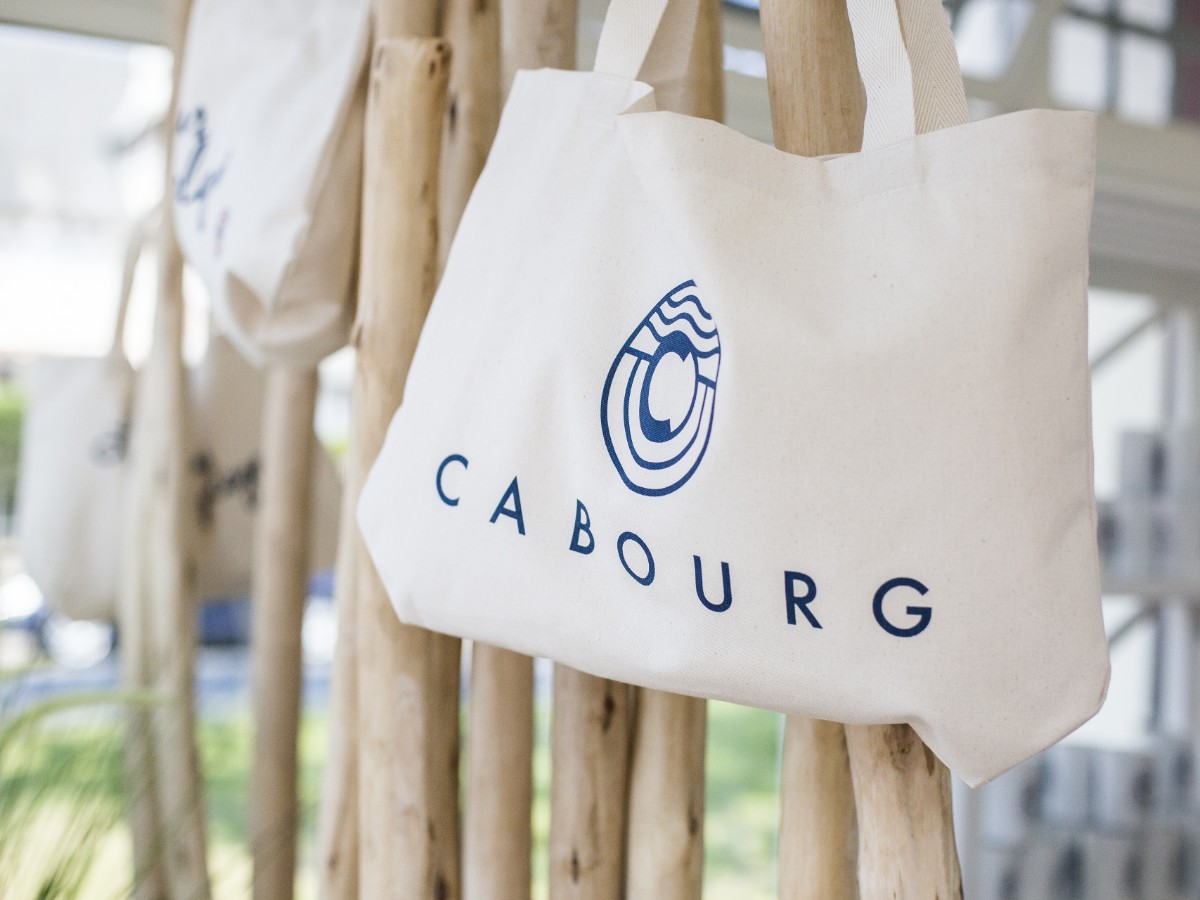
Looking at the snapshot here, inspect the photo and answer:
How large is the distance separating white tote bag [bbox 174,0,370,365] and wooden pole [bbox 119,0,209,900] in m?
0.26

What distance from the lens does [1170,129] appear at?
5.20 feet

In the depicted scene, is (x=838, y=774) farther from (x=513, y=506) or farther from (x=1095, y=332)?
(x=1095, y=332)

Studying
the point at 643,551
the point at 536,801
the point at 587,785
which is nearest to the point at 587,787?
the point at 587,785

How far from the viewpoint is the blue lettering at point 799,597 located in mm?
450

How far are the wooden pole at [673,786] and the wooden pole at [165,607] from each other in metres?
0.60

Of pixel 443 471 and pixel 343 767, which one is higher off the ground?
pixel 443 471

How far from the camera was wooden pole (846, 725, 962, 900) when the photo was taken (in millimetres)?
513

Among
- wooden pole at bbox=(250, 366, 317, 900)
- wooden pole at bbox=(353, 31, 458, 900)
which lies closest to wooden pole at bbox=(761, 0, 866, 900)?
wooden pole at bbox=(353, 31, 458, 900)

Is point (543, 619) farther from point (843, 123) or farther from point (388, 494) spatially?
point (843, 123)

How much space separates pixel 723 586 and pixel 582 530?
0.08 metres

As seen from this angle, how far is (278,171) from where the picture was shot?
2.58 feet

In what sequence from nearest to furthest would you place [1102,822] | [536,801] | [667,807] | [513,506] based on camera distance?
[513,506] < [667,807] < [1102,822] < [536,801]

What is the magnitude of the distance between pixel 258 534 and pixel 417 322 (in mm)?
489

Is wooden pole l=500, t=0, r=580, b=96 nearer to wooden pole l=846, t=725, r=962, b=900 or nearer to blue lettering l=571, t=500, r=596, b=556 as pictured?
blue lettering l=571, t=500, r=596, b=556
